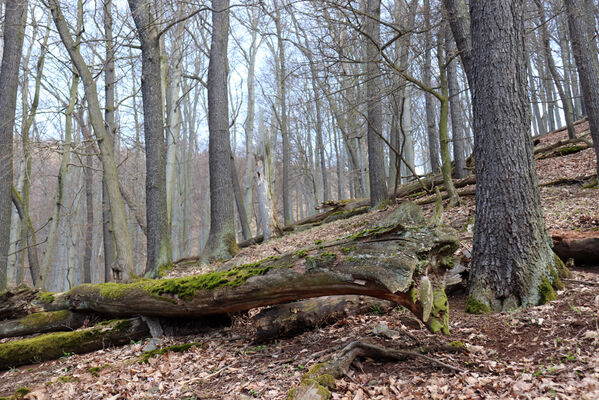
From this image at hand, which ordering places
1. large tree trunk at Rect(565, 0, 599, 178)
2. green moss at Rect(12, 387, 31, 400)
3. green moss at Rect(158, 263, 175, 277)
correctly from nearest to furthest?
1. green moss at Rect(12, 387, 31, 400)
2. large tree trunk at Rect(565, 0, 599, 178)
3. green moss at Rect(158, 263, 175, 277)

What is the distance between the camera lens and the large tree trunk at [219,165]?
1007 cm

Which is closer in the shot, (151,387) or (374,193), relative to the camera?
(151,387)

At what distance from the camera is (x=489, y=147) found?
4215 mm

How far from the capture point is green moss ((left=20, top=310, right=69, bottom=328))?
5.52 m

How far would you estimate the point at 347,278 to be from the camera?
11.6 feet

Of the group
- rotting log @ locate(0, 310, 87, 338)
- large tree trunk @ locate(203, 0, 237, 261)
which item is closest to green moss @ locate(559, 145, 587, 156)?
large tree trunk @ locate(203, 0, 237, 261)

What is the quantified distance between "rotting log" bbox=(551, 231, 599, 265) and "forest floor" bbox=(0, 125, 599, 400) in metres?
0.16

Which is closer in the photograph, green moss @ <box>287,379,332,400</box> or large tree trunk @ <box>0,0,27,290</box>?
green moss @ <box>287,379,332,400</box>

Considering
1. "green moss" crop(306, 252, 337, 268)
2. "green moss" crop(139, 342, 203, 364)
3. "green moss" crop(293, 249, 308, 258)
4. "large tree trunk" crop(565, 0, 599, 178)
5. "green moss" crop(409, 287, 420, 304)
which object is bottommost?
"green moss" crop(139, 342, 203, 364)

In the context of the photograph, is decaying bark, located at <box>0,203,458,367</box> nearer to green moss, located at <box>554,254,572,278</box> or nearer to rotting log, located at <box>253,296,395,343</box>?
rotting log, located at <box>253,296,395,343</box>

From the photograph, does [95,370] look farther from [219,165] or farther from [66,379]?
[219,165]

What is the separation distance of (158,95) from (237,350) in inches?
278

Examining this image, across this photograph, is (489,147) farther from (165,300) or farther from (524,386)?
(165,300)

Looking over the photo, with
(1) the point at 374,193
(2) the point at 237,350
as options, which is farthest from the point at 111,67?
(2) the point at 237,350
